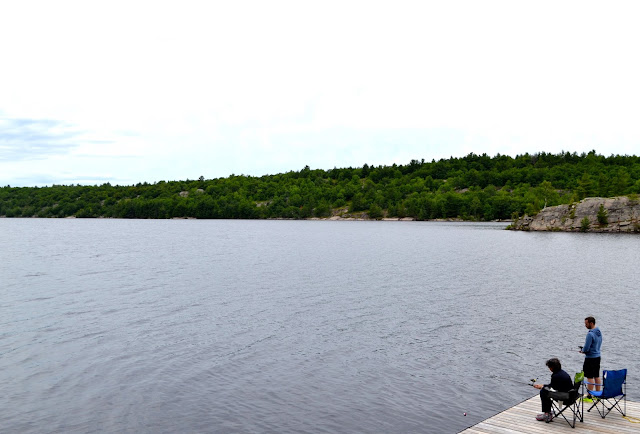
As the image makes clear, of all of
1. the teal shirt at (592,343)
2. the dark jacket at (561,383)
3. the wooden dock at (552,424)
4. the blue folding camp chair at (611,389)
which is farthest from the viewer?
the teal shirt at (592,343)

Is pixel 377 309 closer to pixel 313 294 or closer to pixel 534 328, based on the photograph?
pixel 313 294

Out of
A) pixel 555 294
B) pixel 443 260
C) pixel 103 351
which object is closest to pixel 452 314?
pixel 555 294

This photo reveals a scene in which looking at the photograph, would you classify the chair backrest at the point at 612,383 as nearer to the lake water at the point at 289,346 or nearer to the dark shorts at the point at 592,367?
the dark shorts at the point at 592,367

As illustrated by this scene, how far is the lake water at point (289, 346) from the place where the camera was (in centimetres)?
2009

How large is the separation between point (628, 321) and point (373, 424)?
2548cm

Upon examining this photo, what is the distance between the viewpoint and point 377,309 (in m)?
40.4

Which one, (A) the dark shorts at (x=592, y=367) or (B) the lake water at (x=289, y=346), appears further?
(B) the lake water at (x=289, y=346)

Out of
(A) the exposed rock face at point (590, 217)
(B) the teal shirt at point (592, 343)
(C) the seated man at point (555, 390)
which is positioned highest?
(A) the exposed rock face at point (590, 217)

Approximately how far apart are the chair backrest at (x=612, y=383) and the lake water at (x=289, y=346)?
493cm

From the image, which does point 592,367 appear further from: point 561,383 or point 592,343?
point 561,383

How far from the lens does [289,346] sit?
29547 millimetres

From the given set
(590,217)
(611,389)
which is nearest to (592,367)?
(611,389)

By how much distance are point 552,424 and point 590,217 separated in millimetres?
161855

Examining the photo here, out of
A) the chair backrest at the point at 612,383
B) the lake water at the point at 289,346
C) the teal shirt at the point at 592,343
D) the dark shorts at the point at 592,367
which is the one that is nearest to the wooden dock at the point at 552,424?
the chair backrest at the point at 612,383
